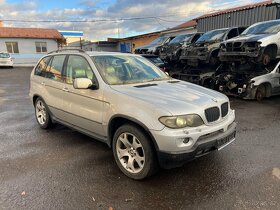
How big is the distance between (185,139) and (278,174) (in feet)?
5.13

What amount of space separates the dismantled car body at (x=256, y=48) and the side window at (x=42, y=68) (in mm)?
6409

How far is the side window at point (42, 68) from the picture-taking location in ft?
18.2

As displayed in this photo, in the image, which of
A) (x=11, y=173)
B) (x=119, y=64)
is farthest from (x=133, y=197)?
(x=119, y=64)

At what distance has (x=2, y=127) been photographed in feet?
20.2

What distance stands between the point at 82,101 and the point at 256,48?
673cm

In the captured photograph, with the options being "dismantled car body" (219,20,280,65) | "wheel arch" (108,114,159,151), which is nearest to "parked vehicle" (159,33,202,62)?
"dismantled car body" (219,20,280,65)

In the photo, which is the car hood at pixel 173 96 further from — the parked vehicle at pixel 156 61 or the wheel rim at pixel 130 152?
the parked vehicle at pixel 156 61

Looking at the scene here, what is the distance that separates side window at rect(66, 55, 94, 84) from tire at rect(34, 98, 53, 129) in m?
1.19

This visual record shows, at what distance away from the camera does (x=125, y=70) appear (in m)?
4.50

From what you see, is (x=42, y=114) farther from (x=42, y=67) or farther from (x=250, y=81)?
(x=250, y=81)

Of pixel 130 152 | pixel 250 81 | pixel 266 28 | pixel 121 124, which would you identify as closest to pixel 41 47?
pixel 266 28

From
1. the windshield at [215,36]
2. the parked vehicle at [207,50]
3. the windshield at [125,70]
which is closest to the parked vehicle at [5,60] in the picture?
the parked vehicle at [207,50]

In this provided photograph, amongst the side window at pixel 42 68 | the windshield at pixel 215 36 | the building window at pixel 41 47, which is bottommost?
the side window at pixel 42 68

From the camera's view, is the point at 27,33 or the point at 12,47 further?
the point at 27,33
